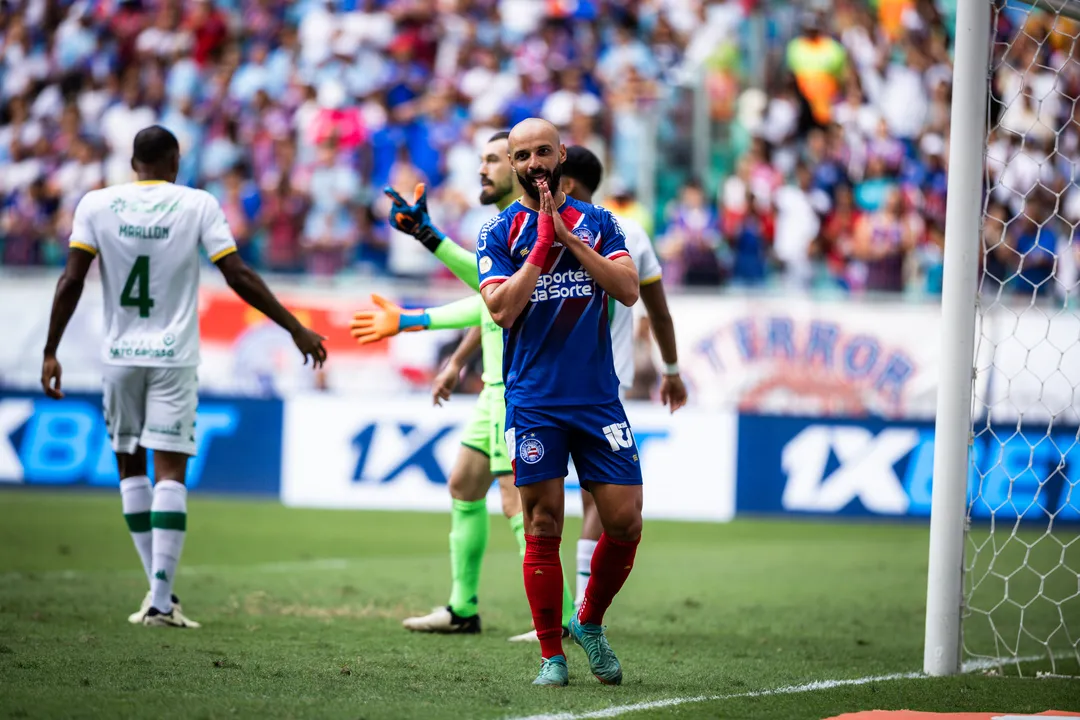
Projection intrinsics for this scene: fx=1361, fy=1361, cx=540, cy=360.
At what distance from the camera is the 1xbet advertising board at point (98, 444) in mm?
14062

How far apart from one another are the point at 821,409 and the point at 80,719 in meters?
11.6

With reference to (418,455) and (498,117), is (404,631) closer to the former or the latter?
(418,455)

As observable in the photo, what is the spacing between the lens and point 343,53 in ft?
62.6

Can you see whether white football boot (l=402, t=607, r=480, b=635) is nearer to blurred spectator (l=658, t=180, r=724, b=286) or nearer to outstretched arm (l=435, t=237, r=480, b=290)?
outstretched arm (l=435, t=237, r=480, b=290)

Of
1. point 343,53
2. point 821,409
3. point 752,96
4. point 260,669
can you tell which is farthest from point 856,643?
point 343,53

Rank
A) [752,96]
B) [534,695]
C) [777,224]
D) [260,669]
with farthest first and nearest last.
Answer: [752,96]
[777,224]
[260,669]
[534,695]

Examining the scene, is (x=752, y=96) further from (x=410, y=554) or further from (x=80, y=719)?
(x=80, y=719)

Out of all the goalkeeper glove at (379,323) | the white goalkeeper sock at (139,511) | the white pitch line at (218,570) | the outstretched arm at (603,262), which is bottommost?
the white pitch line at (218,570)

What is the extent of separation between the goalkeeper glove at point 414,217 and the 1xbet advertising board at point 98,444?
8103 millimetres

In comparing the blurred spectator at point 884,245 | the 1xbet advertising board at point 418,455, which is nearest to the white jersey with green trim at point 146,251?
the 1xbet advertising board at point 418,455

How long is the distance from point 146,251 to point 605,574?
3.10 m

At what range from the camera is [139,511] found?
279 inches

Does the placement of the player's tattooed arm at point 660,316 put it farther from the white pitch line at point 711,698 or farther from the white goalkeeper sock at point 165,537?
the white goalkeeper sock at point 165,537

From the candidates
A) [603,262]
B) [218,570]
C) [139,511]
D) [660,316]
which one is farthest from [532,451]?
[218,570]
